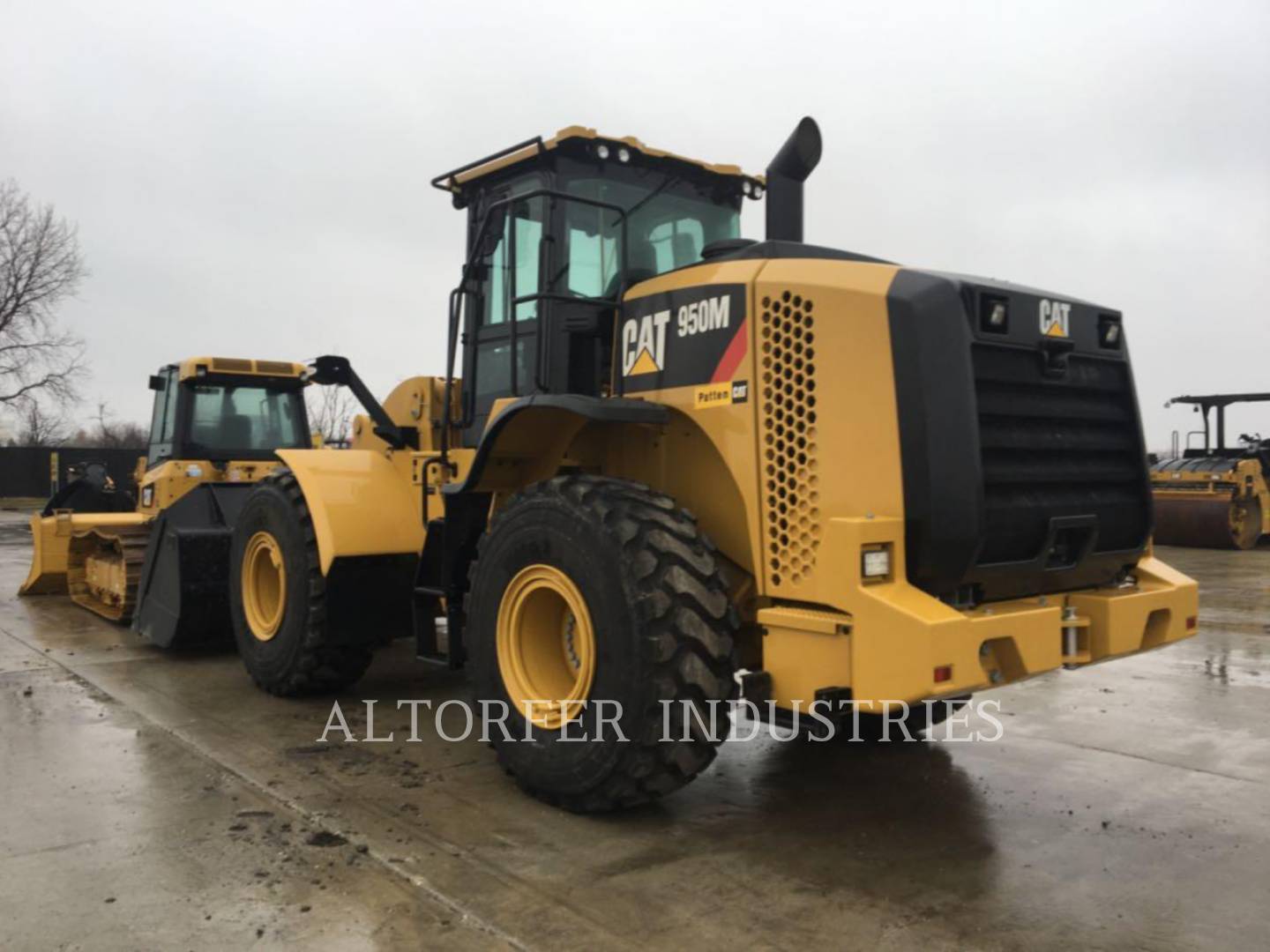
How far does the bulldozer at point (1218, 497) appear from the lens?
18.4 meters

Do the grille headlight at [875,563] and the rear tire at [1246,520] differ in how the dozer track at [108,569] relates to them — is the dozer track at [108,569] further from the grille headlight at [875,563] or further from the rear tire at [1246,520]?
the rear tire at [1246,520]

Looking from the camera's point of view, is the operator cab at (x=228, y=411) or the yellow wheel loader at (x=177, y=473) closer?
the yellow wheel loader at (x=177, y=473)

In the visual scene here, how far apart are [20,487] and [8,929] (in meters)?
39.8

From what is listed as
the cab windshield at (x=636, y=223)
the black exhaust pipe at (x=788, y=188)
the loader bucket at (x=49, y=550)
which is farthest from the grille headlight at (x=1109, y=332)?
the loader bucket at (x=49, y=550)

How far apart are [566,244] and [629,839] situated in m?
2.72

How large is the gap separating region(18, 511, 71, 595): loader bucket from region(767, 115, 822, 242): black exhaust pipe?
8.93m

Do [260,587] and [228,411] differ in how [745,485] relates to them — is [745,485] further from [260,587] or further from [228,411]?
[228,411]

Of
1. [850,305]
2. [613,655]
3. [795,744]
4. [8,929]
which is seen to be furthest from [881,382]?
[8,929]

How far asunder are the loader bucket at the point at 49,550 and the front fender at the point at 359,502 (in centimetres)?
599

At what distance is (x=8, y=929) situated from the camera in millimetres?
3268

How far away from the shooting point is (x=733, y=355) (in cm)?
420

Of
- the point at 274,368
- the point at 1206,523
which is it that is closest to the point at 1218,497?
the point at 1206,523

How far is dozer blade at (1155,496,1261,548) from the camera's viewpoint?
1831cm

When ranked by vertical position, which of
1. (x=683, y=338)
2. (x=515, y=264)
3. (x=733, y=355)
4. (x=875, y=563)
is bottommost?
(x=875, y=563)
